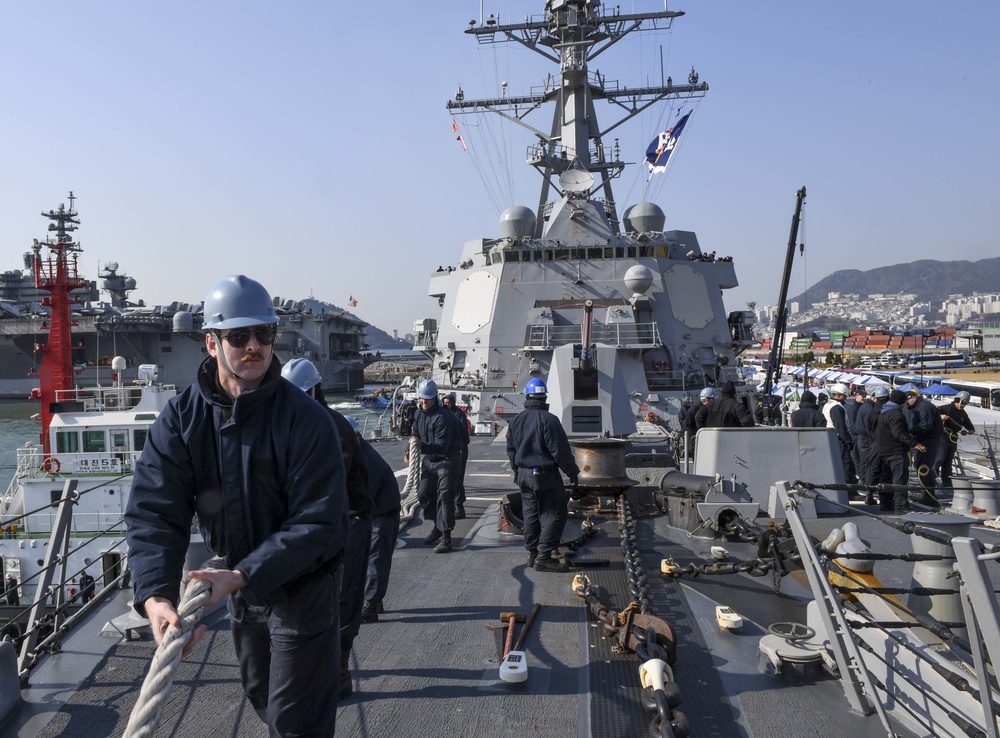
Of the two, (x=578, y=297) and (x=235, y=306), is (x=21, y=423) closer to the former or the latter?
(x=578, y=297)

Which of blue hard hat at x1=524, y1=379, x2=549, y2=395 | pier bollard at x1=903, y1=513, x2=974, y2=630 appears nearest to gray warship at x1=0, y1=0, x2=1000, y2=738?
pier bollard at x1=903, y1=513, x2=974, y2=630

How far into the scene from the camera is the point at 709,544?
560 cm

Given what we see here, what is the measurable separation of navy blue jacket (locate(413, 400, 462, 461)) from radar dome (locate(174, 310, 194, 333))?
153 ft

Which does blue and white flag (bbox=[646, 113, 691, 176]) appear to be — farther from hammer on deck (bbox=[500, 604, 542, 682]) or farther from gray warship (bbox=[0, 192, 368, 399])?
gray warship (bbox=[0, 192, 368, 399])

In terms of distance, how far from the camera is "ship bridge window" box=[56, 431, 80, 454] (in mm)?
15577

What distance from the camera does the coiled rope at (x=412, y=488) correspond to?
6219 mm

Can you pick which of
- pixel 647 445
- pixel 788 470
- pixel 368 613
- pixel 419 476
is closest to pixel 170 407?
pixel 368 613

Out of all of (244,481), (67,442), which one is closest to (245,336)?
(244,481)

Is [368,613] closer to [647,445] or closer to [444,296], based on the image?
[647,445]

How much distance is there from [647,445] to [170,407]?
8234 millimetres

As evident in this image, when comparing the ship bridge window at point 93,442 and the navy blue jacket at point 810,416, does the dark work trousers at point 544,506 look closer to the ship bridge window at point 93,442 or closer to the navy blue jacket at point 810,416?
the navy blue jacket at point 810,416

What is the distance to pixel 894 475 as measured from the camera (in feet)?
24.8

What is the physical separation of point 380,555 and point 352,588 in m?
0.95

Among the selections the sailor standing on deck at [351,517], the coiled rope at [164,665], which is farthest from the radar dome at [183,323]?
the coiled rope at [164,665]
